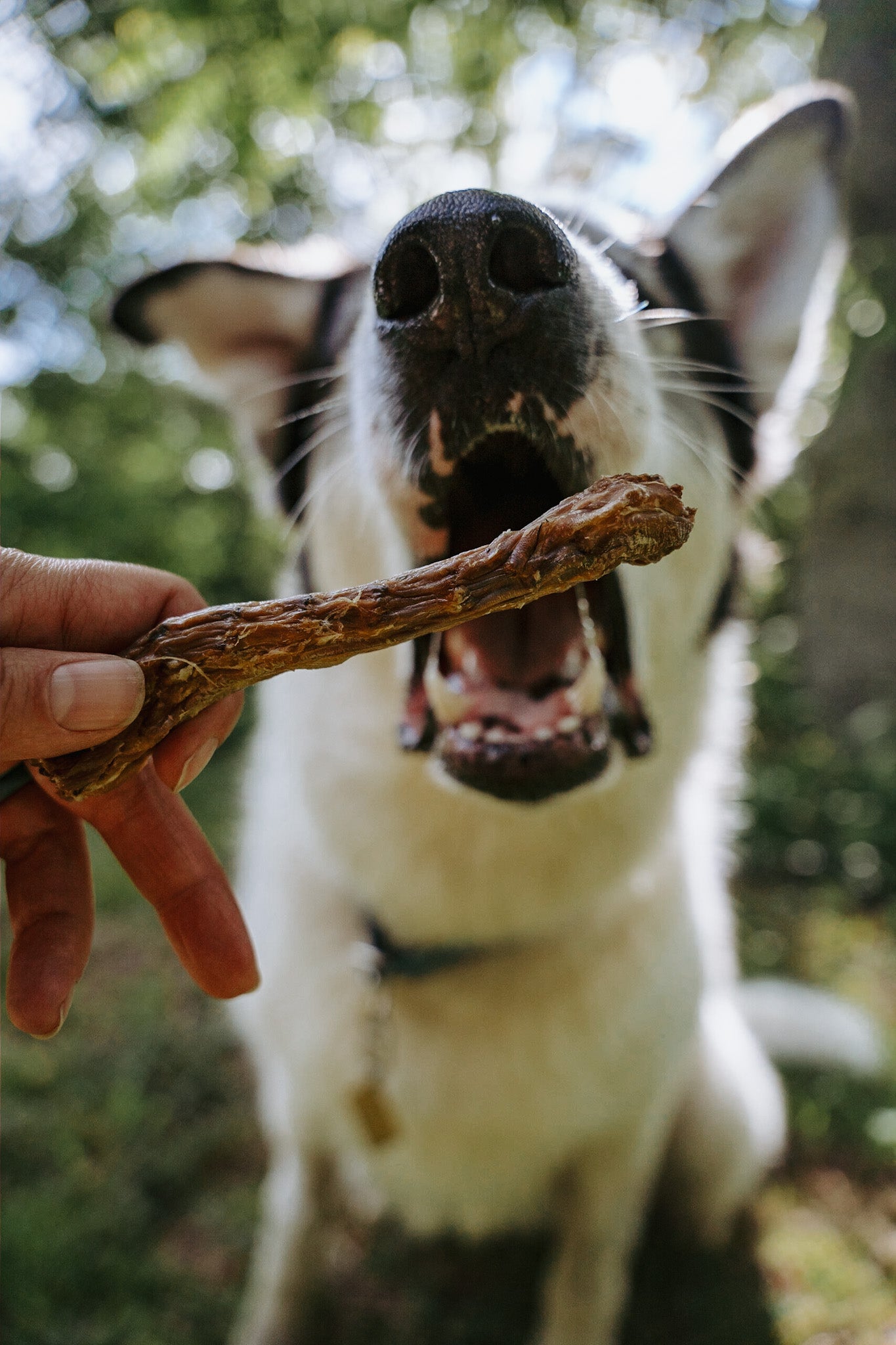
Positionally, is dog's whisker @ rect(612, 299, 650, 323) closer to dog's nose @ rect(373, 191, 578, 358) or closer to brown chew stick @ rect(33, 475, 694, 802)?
dog's nose @ rect(373, 191, 578, 358)

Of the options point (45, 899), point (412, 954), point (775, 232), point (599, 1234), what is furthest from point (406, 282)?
point (599, 1234)

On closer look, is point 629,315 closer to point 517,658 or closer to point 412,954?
point 517,658

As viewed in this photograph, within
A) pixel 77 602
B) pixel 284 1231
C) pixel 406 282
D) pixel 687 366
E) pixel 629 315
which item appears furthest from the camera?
pixel 284 1231

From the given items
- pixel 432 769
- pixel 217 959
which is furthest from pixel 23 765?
pixel 432 769

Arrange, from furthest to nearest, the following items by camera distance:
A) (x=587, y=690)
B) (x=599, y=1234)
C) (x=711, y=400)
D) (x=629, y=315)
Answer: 1. (x=599, y=1234)
2. (x=711, y=400)
3. (x=587, y=690)
4. (x=629, y=315)

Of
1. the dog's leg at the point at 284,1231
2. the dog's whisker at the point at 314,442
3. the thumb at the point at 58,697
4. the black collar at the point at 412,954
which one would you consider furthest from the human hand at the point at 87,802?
the dog's leg at the point at 284,1231

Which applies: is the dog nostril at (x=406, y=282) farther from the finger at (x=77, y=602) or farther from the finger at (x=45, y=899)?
the finger at (x=45, y=899)

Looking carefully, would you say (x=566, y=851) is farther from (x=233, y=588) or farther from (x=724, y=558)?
(x=233, y=588)

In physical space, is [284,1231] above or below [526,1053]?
below
